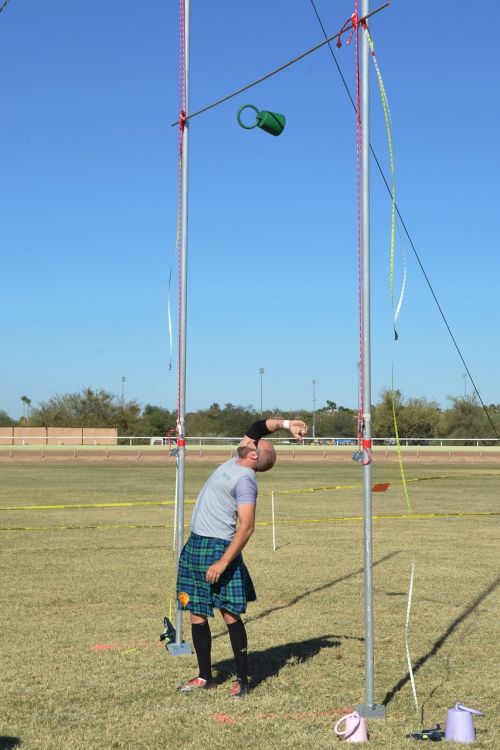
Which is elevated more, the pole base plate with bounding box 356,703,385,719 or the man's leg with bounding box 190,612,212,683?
the man's leg with bounding box 190,612,212,683

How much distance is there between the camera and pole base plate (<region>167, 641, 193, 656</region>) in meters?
8.11

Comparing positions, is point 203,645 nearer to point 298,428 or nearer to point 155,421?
point 298,428

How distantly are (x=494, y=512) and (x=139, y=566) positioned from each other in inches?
426

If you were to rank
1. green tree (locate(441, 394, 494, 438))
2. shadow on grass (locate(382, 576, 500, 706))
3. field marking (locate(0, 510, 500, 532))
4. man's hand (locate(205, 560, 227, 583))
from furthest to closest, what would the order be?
green tree (locate(441, 394, 494, 438))
field marking (locate(0, 510, 500, 532))
shadow on grass (locate(382, 576, 500, 706))
man's hand (locate(205, 560, 227, 583))

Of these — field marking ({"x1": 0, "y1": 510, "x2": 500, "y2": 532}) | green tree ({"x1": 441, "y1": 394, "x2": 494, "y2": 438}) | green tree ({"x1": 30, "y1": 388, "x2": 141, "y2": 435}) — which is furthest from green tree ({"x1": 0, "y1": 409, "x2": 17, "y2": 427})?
field marking ({"x1": 0, "y1": 510, "x2": 500, "y2": 532})

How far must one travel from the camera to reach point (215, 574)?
6.59 m

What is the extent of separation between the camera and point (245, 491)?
6660 mm

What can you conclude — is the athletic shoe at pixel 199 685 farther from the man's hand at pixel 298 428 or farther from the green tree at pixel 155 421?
the green tree at pixel 155 421

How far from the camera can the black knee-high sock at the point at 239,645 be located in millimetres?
6758

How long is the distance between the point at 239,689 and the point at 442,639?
273 cm

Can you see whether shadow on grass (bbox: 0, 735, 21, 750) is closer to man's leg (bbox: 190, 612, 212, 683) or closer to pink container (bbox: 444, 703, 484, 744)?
man's leg (bbox: 190, 612, 212, 683)

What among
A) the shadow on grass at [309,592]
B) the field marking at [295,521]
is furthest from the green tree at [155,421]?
the shadow on grass at [309,592]

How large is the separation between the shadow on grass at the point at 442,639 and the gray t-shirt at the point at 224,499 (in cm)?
163

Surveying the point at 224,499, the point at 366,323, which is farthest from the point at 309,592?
the point at 366,323
